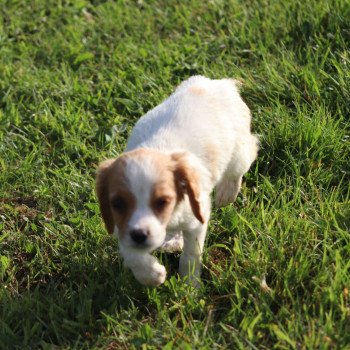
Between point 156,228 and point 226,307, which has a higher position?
point 156,228

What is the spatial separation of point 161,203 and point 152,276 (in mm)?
440

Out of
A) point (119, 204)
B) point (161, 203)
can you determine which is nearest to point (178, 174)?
point (161, 203)

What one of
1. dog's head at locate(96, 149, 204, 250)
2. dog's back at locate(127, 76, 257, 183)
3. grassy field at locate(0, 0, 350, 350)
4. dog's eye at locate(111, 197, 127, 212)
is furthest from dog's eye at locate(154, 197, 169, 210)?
grassy field at locate(0, 0, 350, 350)

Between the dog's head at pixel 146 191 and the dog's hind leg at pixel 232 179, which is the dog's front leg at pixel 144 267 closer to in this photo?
the dog's head at pixel 146 191

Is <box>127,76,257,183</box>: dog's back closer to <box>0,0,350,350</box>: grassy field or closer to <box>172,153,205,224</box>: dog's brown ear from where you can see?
<box>172,153,205,224</box>: dog's brown ear

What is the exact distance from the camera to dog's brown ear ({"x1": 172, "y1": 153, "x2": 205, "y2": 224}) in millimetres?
3295

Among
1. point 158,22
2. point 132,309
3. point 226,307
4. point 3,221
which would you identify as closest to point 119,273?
point 132,309

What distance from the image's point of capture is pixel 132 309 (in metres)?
3.44

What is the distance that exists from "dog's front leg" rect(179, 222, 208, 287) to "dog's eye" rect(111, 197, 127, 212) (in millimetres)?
544

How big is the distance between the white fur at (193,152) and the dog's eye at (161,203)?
55 millimetres

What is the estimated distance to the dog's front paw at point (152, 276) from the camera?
337 cm

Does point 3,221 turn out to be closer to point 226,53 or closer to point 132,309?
point 132,309

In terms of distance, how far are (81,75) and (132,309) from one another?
2709mm

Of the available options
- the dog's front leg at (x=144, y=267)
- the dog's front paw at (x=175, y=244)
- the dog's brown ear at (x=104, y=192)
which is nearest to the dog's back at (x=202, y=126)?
the dog's brown ear at (x=104, y=192)
